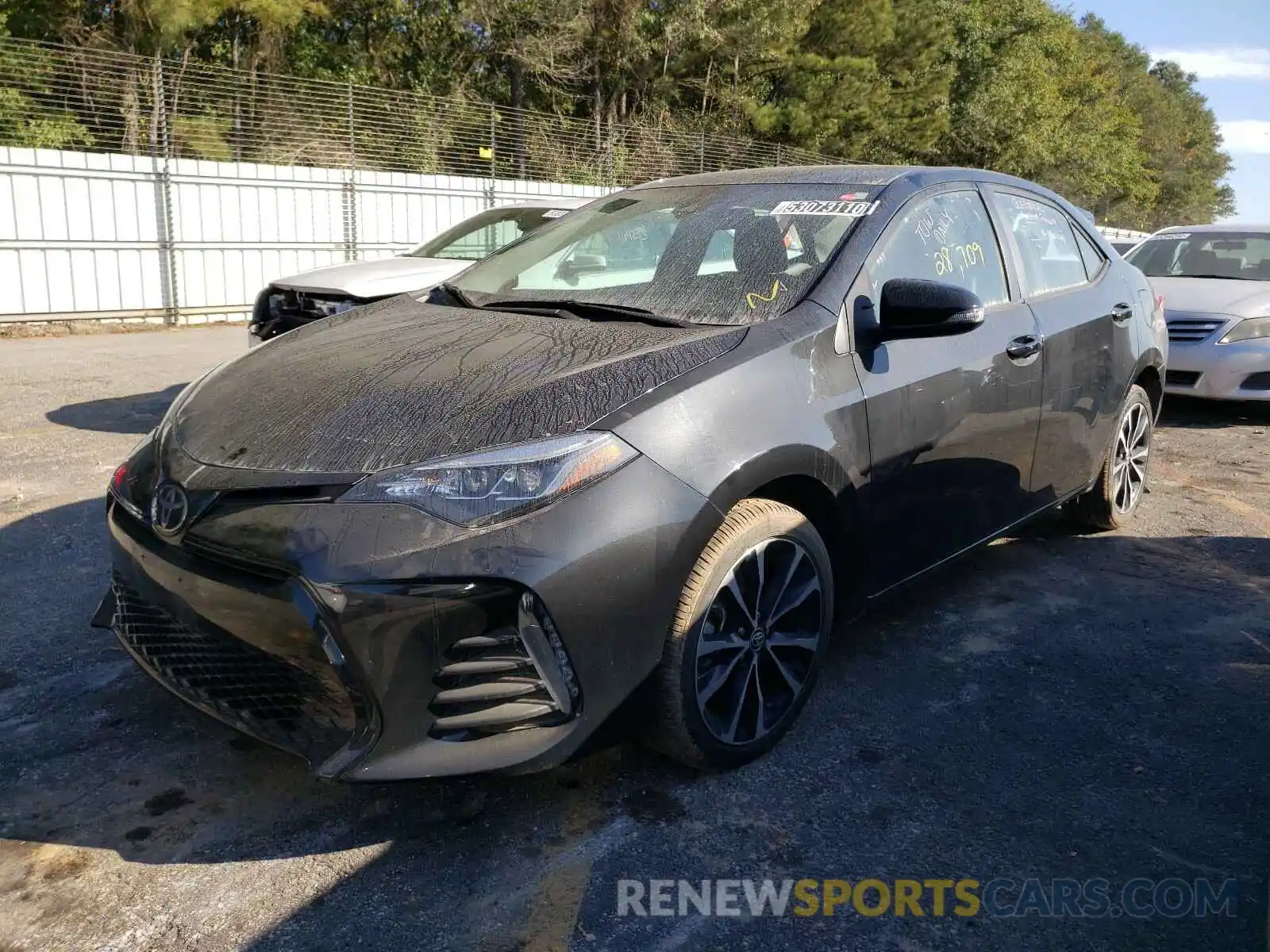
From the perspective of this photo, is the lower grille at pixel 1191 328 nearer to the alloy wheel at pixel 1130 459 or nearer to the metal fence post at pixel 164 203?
the alloy wheel at pixel 1130 459

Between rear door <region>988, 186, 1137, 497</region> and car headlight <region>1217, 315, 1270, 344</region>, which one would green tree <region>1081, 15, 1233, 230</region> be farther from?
rear door <region>988, 186, 1137, 497</region>

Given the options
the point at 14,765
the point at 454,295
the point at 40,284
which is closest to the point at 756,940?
the point at 14,765

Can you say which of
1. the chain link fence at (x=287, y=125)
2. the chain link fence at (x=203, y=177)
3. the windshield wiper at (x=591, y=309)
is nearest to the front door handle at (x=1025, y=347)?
the windshield wiper at (x=591, y=309)

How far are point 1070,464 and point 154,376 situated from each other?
24.6 ft

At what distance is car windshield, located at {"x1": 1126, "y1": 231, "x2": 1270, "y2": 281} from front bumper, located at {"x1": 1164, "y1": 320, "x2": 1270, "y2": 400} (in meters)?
1.14

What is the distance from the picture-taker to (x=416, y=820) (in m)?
2.57

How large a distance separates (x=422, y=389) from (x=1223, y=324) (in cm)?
708

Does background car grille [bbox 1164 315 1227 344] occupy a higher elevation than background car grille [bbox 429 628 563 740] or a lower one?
higher

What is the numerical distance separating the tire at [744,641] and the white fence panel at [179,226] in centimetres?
1203

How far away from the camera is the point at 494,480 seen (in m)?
2.30

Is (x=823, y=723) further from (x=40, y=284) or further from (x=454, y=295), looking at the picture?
(x=40, y=284)

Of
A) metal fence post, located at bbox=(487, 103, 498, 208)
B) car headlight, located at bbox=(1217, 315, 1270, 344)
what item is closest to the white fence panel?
metal fence post, located at bbox=(487, 103, 498, 208)

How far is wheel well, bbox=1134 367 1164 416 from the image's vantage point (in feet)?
16.4

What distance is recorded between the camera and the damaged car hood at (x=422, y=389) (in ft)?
7.96
